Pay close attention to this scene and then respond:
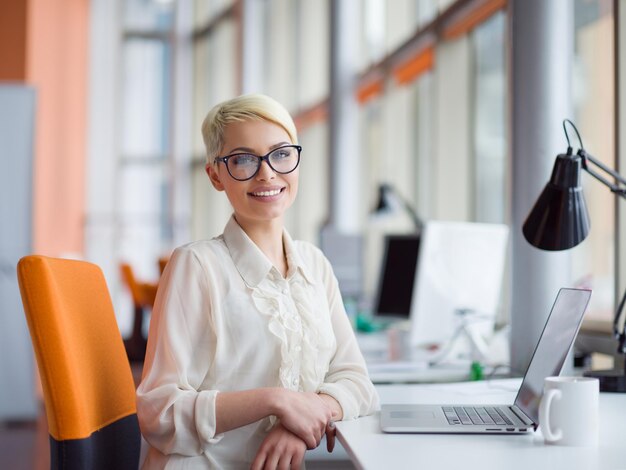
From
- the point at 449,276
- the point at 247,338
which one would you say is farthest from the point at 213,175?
the point at 449,276

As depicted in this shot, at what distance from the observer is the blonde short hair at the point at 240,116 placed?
1526mm

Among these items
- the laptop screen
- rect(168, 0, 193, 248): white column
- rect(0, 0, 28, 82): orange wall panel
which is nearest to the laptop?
the laptop screen

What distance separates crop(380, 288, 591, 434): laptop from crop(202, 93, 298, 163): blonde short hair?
57cm

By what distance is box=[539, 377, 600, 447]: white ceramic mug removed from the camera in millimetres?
1333

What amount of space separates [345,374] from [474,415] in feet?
0.84

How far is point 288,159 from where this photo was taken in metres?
1.56

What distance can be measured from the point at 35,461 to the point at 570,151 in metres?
3.24

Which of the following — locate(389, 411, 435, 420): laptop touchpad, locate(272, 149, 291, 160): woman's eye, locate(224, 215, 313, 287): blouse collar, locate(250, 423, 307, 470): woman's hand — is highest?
locate(272, 149, 291, 160): woman's eye

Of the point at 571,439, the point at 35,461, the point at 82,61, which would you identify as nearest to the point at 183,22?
the point at 82,61

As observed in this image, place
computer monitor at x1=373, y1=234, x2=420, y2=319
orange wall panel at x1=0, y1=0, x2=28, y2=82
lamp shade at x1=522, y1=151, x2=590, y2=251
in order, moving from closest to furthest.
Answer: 1. lamp shade at x1=522, y1=151, x2=590, y2=251
2. computer monitor at x1=373, y1=234, x2=420, y2=319
3. orange wall panel at x1=0, y1=0, x2=28, y2=82

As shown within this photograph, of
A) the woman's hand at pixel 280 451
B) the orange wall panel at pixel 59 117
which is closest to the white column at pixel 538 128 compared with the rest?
the woman's hand at pixel 280 451

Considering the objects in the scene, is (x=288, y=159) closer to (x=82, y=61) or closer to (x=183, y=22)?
(x=82, y=61)

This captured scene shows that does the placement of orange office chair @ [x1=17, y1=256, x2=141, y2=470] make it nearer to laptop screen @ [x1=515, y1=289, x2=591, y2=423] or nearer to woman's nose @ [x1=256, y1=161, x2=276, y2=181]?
woman's nose @ [x1=256, y1=161, x2=276, y2=181]

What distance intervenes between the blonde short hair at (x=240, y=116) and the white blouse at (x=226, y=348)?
16 centimetres
